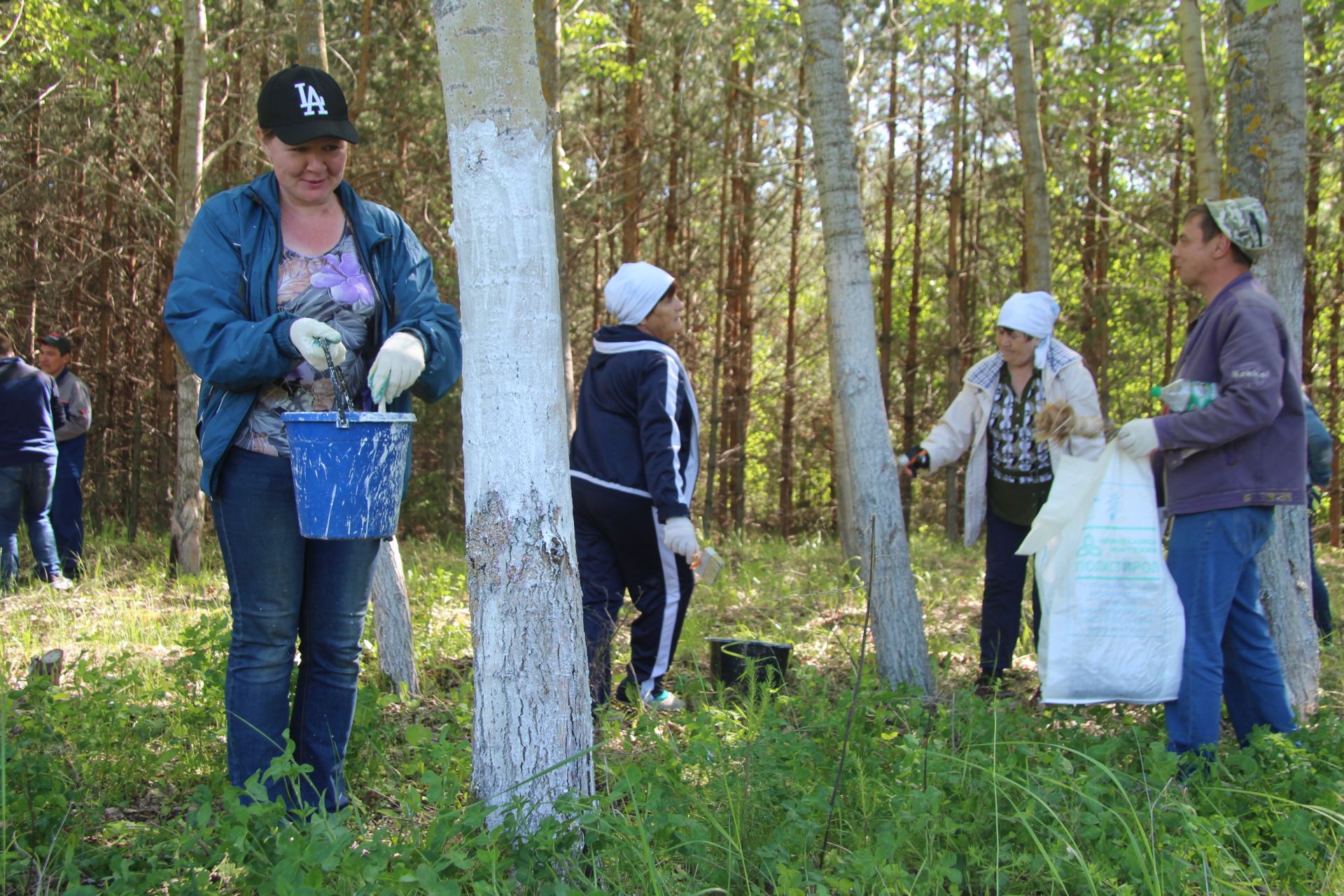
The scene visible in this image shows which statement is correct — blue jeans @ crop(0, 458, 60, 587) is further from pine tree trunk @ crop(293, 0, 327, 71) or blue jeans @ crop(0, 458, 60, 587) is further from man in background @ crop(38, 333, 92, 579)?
pine tree trunk @ crop(293, 0, 327, 71)

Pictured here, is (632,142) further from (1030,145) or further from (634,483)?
(634,483)

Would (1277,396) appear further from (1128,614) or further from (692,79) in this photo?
(692,79)

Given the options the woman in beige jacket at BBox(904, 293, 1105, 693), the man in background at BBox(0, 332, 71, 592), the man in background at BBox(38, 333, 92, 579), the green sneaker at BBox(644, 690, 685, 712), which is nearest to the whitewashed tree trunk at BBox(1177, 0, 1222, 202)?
the woman in beige jacket at BBox(904, 293, 1105, 693)

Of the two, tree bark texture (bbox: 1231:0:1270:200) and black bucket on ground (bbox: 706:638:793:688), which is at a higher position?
tree bark texture (bbox: 1231:0:1270:200)

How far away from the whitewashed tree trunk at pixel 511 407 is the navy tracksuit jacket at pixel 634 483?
4.37 feet

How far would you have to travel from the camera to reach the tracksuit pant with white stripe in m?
3.76

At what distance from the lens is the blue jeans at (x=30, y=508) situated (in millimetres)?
6996

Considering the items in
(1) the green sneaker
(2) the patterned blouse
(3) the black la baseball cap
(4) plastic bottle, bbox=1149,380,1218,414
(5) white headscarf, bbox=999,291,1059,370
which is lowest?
(1) the green sneaker

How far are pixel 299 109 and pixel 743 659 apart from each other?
8.76ft

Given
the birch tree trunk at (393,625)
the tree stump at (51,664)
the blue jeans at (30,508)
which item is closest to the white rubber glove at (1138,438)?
the birch tree trunk at (393,625)

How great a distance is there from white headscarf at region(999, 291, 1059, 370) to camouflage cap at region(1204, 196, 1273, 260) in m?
1.24

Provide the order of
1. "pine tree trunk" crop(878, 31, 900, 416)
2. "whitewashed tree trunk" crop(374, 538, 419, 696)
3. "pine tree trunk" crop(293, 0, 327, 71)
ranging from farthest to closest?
"pine tree trunk" crop(878, 31, 900, 416) → "pine tree trunk" crop(293, 0, 327, 71) → "whitewashed tree trunk" crop(374, 538, 419, 696)

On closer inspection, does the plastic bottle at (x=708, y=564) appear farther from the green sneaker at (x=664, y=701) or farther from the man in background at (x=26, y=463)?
the man in background at (x=26, y=463)

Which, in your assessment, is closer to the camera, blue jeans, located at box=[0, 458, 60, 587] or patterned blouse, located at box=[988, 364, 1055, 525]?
patterned blouse, located at box=[988, 364, 1055, 525]
